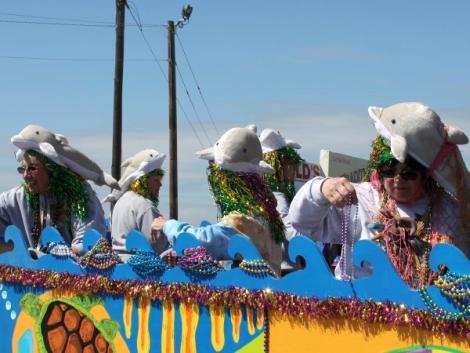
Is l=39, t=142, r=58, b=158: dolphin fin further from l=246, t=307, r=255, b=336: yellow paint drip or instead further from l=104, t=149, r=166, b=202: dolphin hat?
l=246, t=307, r=255, b=336: yellow paint drip

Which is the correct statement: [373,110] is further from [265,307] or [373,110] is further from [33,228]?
[33,228]

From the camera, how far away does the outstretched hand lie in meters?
3.08

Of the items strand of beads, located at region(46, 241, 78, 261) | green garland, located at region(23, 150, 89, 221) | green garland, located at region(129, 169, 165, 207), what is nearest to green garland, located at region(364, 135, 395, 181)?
strand of beads, located at region(46, 241, 78, 261)

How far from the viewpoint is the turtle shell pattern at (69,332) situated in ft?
13.4

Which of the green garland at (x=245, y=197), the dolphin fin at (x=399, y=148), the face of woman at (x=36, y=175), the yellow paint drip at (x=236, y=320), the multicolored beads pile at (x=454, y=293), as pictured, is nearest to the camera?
the multicolored beads pile at (x=454, y=293)

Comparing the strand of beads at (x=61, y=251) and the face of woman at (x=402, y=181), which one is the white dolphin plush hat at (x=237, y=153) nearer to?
the strand of beads at (x=61, y=251)

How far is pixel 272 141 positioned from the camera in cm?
686

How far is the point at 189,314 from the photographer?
3.58 m

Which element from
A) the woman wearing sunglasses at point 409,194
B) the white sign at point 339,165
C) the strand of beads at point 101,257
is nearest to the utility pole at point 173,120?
the white sign at point 339,165

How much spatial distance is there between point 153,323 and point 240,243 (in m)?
0.70

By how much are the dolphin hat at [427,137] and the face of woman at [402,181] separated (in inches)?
3.0

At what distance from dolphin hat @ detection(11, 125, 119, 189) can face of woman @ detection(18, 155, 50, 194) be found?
0.07 metres

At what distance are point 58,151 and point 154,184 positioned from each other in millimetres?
1479

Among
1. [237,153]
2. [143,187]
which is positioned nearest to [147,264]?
[237,153]
